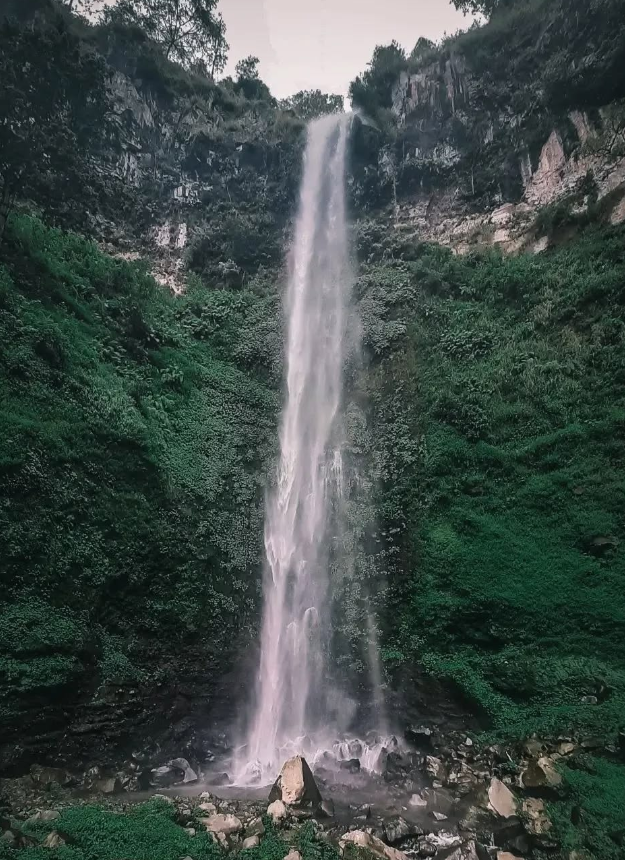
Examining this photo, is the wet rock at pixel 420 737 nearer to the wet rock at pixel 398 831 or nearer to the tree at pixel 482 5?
the wet rock at pixel 398 831

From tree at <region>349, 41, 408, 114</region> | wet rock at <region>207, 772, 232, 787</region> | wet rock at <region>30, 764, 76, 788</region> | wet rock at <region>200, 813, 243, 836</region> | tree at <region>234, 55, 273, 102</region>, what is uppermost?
tree at <region>234, 55, 273, 102</region>

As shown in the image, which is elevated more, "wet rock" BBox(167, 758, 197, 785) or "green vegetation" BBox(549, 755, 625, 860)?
"green vegetation" BBox(549, 755, 625, 860)

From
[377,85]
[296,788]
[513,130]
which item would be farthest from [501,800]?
[377,85]

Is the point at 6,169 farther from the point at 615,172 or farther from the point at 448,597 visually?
the point at 615,172

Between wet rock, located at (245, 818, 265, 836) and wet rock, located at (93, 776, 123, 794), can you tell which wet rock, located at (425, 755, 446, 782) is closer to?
wet rock, located at (245, 818, 265, 836)

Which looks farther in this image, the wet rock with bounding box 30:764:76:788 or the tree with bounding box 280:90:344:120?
the tree with bounding box 280:90:344:120

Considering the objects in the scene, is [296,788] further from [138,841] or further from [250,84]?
[250,84]

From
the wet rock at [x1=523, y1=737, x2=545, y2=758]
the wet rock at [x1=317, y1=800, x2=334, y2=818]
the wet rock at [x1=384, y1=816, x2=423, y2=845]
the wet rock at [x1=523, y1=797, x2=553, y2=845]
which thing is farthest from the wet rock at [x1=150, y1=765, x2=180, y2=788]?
the wet rock at [x1=523, y1=737, x2=545, y2=758]

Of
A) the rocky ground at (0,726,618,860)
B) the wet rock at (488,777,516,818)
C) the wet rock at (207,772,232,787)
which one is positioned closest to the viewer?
the rocky ground at (0,726,618,860)
